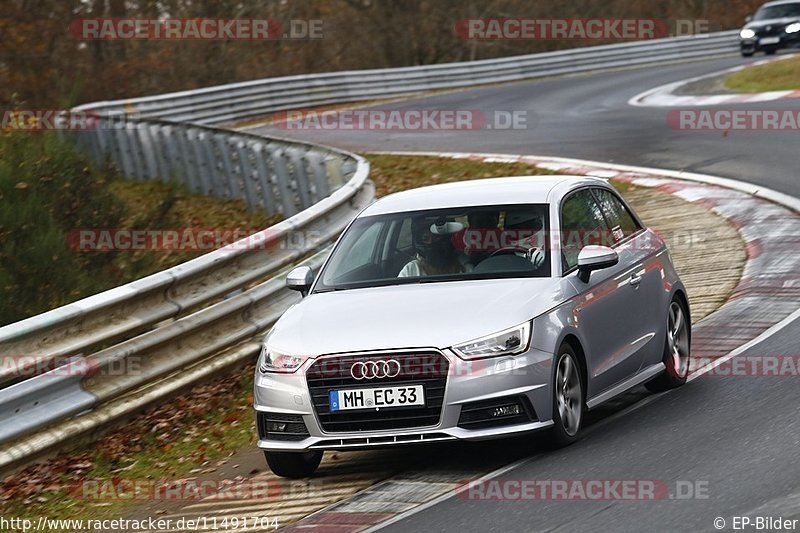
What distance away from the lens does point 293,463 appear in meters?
8.50

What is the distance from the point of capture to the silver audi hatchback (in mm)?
7910

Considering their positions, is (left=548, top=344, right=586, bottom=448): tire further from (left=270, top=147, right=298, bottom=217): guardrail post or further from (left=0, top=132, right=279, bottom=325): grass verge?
(left=270, top=147, right=298, bottom=217): guardrail post

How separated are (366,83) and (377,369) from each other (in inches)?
1224

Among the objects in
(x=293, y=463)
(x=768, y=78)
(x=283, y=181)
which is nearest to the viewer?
(x=293, y=463)

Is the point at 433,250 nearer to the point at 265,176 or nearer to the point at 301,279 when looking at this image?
the point at 301,279

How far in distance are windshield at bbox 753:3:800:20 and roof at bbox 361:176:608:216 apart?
112 feet

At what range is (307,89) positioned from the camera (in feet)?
124

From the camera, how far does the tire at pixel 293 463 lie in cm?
846

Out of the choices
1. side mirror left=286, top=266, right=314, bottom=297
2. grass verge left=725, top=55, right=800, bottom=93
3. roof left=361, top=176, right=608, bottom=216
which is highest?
roof left=361, top=176, right=608, bottom=216
